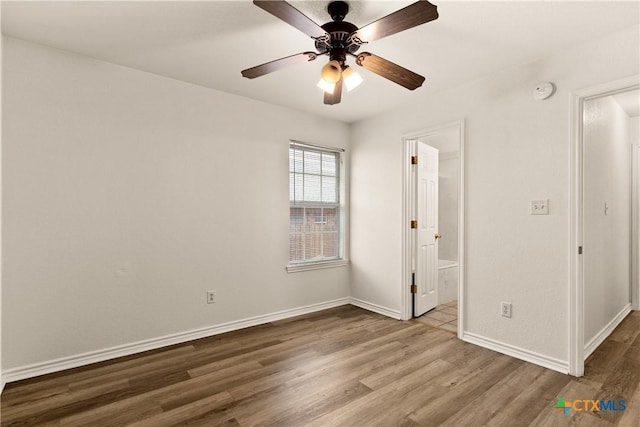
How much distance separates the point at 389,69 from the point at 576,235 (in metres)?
1.85

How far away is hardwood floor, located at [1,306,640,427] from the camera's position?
1.93 metres

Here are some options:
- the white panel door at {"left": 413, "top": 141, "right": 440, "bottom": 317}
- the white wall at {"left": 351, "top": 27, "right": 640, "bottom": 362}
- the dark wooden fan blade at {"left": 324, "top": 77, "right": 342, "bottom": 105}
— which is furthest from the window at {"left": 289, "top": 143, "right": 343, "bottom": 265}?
the dark wooden fan blade at {"left": 324, "top": 77, "right": 342, "bottom": 105}

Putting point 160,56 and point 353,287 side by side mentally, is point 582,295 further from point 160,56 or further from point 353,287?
point 160,56

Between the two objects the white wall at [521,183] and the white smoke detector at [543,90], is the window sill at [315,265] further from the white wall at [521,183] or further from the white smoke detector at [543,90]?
the white smoke detector at [543,90]

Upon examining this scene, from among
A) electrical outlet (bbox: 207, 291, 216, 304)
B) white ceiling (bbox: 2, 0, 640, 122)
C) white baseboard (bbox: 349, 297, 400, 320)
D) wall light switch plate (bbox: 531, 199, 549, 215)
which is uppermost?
white ceiling (bbox: 2, 0, 640, 122)

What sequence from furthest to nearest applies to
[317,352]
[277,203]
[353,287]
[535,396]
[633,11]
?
[353,287]
[277,203]
[317,352]
[535,396]
[633,11]

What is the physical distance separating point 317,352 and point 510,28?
2.85 metres

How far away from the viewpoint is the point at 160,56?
2.60m

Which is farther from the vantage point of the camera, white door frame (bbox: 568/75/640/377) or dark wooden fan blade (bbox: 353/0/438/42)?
white door frame (bbox: 568/75/640/377)

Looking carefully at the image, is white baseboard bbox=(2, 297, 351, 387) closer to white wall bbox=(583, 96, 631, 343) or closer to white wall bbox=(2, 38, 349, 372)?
white wall bbox=(2, 38, 349, 372)

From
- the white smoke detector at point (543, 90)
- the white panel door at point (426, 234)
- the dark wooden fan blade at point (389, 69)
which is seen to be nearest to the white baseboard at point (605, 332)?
the white panel door at point (426, 234)

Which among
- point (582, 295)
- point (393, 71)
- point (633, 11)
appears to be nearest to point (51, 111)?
point (393, 71)

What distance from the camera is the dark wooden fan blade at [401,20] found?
59.3 inches

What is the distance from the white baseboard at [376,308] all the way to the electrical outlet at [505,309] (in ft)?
3.92
